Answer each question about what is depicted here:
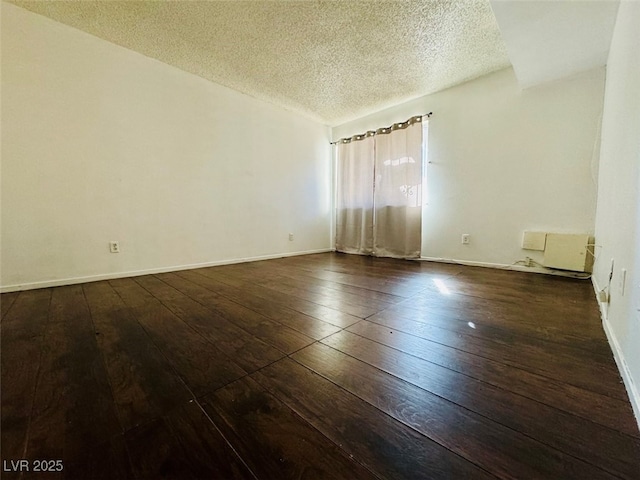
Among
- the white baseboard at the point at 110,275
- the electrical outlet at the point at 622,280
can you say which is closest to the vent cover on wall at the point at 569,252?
the electrical outlet at the point at 622,280

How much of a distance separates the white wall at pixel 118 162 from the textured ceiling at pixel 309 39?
0.74ft

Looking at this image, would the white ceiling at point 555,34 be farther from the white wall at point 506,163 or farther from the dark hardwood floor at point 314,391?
the dark hardwood floor at point 314,391

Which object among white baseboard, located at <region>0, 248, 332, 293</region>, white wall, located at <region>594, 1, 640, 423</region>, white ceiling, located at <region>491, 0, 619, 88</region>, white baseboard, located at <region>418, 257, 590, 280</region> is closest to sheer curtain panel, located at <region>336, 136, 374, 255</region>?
white baseboard, located at <region>418, 257, 590, 280</region>

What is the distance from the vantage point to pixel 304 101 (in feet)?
11.2

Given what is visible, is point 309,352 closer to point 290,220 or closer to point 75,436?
point 75,436

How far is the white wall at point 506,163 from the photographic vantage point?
2.32 meters

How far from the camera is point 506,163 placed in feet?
8.82

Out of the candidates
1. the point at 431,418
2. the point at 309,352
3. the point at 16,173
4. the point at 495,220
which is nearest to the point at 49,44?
the point at 16,173

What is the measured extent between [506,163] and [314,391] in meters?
3.01

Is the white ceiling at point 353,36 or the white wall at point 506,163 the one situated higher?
the white ceiling at point 353,36

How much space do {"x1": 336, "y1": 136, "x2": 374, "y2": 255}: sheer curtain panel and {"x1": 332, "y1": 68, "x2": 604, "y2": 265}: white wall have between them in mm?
816

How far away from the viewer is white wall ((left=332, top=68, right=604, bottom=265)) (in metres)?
2.32

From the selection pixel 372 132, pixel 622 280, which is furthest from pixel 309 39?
pixel 622 280

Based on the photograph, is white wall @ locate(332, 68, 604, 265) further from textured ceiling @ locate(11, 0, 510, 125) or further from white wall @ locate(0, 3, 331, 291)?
white wall @ locate(0, 3, 331, 291)
